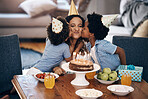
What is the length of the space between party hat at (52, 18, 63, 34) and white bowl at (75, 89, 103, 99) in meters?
0.67

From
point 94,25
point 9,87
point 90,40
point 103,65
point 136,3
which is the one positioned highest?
point 136,3

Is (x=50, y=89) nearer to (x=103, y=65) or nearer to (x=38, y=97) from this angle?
(x=38, y=97)

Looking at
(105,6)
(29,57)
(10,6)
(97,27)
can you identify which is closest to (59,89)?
(97,27)

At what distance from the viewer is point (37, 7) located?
16.9 ft

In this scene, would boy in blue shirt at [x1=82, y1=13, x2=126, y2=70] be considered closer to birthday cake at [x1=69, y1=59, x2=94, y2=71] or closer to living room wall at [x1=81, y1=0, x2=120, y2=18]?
birthday cake at [x1=69, y1=59, x2=94, y2=71]

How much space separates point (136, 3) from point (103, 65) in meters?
1.80

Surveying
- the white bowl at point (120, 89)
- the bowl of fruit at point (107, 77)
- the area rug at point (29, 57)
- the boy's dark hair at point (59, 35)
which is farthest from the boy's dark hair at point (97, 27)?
the area rug at point (29, 57)

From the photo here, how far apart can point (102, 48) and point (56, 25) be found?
16.6 inches

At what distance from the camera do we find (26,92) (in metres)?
1.54

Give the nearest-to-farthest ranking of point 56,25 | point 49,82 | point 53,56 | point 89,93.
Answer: point 89,93 < point 49,82 < point 56,25 < point 53,56

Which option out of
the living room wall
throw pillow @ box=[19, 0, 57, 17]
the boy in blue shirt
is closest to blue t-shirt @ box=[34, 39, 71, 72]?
the boy in blue shirt

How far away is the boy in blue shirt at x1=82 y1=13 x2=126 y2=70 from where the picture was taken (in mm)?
1998

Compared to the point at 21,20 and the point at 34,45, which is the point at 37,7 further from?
the point at 34,45

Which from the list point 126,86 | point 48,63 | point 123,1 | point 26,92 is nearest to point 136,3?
point 123,1
